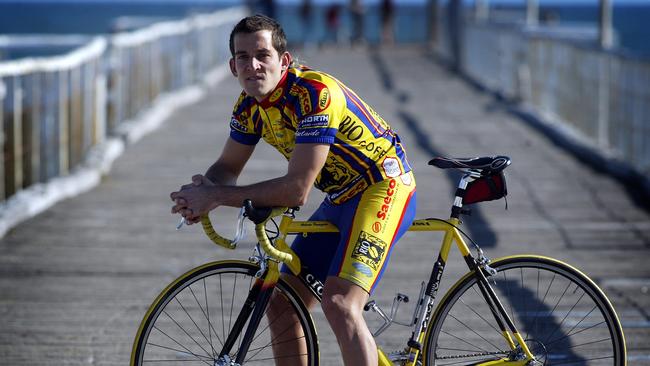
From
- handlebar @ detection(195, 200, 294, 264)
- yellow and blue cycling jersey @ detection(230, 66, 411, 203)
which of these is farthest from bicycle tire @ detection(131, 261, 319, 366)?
yellow and blue cycling jersey @ detection(230, 66, 411, 203)

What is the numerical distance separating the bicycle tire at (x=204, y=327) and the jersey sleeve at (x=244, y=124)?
1.74 ft

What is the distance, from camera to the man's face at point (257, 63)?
181 inches

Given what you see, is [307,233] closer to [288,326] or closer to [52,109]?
[288,326]

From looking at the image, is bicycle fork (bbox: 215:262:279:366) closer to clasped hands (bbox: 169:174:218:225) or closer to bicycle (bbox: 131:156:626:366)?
bicycle (bbox: 131:156:626:366)

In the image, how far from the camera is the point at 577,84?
16.3m

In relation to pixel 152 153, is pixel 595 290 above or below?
above

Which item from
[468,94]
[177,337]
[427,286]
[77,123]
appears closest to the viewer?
[427,286]

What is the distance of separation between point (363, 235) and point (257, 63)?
76 centimetres

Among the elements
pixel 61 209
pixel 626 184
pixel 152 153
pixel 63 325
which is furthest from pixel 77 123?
pixel 63 325

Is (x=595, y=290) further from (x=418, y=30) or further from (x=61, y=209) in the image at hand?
(x=418, y=30)

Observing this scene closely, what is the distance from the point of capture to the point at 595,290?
4945 millimetres

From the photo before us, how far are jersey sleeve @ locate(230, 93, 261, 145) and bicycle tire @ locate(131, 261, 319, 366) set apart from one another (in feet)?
1.74

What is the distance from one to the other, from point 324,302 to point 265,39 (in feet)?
3.32

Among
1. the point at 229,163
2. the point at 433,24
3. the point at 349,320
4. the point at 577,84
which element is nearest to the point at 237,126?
the point at 229,163
